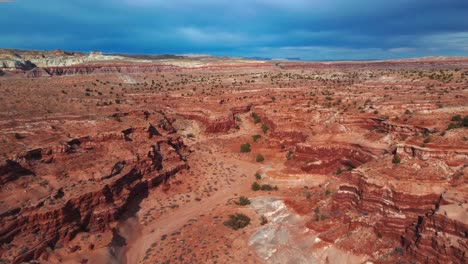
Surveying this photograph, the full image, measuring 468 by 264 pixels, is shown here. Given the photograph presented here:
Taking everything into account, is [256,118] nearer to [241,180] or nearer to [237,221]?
[241,180]

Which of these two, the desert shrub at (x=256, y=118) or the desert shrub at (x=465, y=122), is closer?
the desert shrub at (x=465, y=122)

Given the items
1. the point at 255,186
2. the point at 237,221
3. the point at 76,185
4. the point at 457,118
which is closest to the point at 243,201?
the point at 255,186

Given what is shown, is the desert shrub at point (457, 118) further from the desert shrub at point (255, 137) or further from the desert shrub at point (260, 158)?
the desert shrub at point (255, 137)

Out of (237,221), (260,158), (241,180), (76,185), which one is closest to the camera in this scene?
(76,185)

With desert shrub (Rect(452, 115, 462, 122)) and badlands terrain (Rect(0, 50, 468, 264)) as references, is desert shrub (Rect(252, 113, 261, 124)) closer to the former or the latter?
badlands terrain (Rect(0, 50, 468, 264))

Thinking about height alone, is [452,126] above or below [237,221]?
above

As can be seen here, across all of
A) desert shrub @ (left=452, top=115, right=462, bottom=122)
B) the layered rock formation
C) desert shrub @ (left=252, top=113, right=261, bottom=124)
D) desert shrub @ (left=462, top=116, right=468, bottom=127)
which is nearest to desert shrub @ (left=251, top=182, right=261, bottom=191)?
the layered rock formation

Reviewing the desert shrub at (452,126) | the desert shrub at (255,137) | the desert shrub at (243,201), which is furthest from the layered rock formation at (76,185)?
the desert shrub at (452,126)
